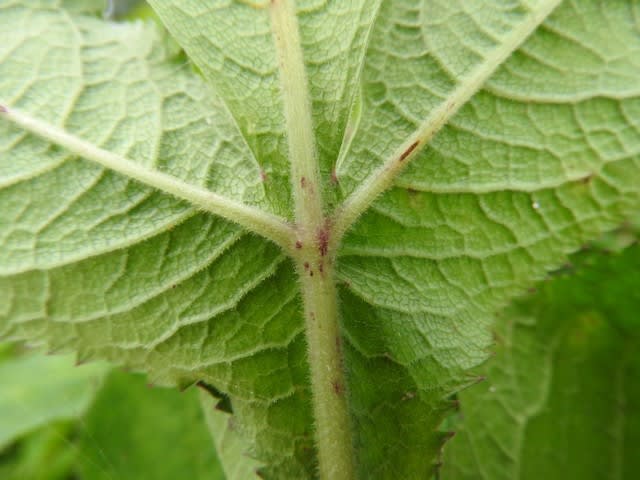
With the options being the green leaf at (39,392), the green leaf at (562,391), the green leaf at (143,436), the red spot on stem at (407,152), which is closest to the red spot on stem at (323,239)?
the red spot on stem at (407,152)

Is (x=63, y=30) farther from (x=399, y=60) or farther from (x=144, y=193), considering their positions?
(x=399, y=60)

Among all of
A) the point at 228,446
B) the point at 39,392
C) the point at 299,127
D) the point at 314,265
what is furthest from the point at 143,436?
the point at 299,127

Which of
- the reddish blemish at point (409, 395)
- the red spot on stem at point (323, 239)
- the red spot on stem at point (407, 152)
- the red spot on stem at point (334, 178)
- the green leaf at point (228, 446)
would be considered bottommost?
the green leaf at point (228, 446)

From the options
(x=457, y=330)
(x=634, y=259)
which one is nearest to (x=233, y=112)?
(x=457, y=330)

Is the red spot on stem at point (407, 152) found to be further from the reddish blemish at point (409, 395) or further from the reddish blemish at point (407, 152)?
the reddish blemish at point (409, 395)

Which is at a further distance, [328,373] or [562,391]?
[562,391]

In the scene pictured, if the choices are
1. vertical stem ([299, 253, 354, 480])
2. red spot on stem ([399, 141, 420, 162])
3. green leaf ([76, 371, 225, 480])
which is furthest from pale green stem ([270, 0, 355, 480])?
green leaf ([76, 371, 225, 480])

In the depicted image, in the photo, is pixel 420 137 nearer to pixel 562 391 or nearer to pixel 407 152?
pixel 407 152
